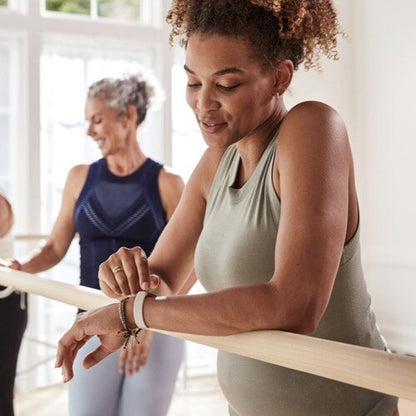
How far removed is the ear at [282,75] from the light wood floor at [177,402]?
3.05m

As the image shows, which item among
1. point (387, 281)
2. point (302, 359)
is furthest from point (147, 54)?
point (302, 359)

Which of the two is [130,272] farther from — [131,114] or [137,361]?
[131,114]

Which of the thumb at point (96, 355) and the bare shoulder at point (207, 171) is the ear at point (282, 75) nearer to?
the bare shoulder at point (207, 171)

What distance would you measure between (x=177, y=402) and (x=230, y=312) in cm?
343

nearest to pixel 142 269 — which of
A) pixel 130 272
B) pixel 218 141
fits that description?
pixel 130 272

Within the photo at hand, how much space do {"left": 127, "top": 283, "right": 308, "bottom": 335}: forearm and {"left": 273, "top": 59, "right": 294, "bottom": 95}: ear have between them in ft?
1.20

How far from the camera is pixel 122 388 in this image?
7.33ft

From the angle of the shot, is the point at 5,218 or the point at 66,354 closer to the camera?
the point at 66,354

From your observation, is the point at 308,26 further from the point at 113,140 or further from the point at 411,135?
the point at 411,135

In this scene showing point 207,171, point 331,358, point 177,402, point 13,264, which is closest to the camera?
point 331,358

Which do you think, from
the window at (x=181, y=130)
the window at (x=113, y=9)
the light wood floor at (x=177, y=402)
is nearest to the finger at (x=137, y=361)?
the light wood floor at (x=177, y=402)

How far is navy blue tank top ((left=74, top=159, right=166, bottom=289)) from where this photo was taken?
251cm

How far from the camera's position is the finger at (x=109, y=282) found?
134 centimetres

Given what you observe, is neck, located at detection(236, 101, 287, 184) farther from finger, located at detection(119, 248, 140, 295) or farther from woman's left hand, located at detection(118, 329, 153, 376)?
woman's left hand, located at detection(118, 329, 153, 376)
